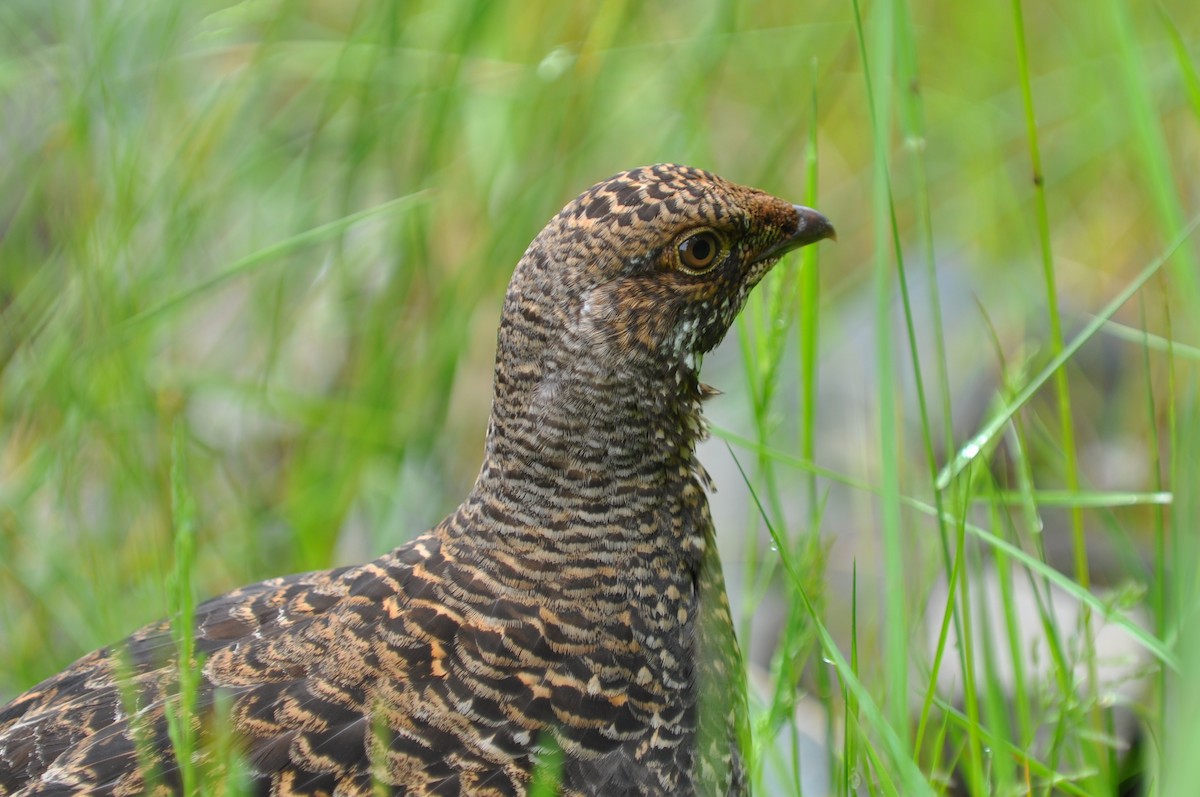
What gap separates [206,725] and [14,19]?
2.94m

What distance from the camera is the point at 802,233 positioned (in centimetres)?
272

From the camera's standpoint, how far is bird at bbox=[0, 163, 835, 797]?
2.40m

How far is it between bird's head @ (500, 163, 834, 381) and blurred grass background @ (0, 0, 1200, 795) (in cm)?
15

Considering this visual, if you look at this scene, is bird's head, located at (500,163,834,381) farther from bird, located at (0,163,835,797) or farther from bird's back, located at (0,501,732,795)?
bird's back, located at (0,501,732,795)

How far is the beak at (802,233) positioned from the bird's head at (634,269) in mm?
94

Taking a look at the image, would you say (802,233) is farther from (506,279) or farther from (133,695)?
(506,279)

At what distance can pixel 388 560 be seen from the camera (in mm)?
2684

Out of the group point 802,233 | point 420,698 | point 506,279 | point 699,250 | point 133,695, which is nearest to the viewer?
point 133,695

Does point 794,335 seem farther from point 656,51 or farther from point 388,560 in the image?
point 388,560

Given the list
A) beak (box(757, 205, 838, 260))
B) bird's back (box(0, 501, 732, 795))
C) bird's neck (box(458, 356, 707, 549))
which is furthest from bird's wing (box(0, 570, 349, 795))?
beak (box(757, 205, 838, 260))

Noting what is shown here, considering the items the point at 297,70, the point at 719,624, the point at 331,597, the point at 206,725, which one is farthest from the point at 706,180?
the point at 297,70

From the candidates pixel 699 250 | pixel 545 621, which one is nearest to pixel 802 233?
pixel 699 250

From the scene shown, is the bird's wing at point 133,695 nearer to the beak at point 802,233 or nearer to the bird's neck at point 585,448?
the bird's neck at point 585,448

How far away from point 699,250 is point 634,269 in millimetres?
152
